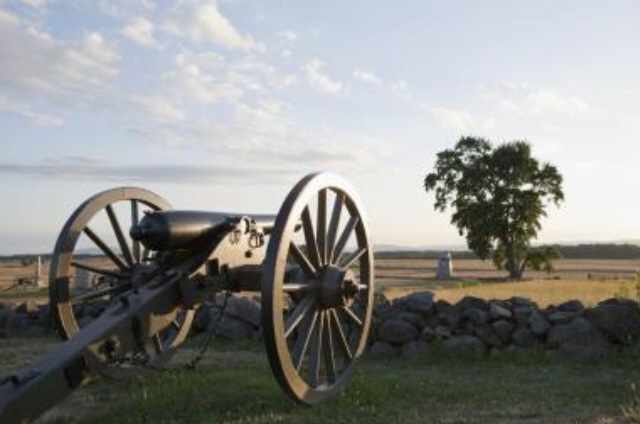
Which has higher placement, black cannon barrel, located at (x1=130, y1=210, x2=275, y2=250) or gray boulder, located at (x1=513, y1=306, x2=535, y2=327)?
black cannon barrel, located at (x1=130, y1=210, x2=275, y2=250)

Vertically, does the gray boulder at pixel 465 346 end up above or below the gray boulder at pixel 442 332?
below

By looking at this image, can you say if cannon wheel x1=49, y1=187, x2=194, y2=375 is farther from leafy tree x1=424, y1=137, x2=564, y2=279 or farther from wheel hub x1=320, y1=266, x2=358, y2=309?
leafy tree x1=424, y1=137, x2=564, y2=279

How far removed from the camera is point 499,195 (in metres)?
45.7

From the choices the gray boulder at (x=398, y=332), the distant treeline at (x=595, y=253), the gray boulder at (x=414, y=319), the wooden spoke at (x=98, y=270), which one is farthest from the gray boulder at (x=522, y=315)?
the distant treeline at (x=595, y=253)

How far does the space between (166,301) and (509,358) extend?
4.91 metres

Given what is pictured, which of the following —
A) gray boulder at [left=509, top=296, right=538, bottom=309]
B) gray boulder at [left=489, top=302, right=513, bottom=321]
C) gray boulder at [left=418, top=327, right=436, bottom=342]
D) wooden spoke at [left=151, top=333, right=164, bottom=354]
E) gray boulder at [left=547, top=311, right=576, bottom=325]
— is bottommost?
gray boulder at [left=418, top=327, right=436, bottom=342]

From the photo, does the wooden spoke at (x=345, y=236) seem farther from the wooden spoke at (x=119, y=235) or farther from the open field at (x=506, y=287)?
the open field at (x=506, y=287)

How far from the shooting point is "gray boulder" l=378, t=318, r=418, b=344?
1142 cm

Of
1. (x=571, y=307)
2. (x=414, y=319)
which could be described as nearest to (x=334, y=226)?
(x=414, y=319)

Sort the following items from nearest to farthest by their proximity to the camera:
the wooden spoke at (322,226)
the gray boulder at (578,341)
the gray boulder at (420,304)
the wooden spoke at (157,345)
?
1. the wooden spoke at (322,226)
2. the wooden spoke at (157,345)
3. the gray boulder at (578,341)
4. the gray boulder at (420,304)

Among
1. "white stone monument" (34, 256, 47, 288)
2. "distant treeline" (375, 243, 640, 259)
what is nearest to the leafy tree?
"white stone monument" (34, 256, 47, 288)

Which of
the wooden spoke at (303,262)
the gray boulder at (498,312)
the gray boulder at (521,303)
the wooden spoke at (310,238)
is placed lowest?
the gray boulder at (498,312)

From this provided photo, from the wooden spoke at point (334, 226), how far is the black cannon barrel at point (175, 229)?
0.93 meters

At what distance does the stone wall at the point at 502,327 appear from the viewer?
10508 mm
